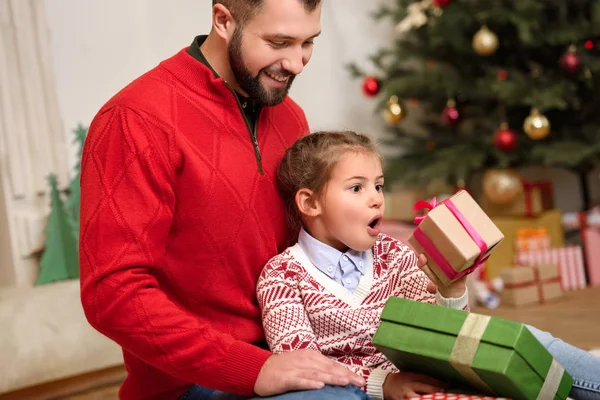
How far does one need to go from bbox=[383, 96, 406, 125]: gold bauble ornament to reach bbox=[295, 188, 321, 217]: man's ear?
2441mm

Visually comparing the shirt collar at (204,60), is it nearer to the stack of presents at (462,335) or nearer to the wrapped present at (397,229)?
the stack of presents at (462,335)

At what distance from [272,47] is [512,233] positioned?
2617 mm

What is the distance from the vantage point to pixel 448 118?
3994 mm

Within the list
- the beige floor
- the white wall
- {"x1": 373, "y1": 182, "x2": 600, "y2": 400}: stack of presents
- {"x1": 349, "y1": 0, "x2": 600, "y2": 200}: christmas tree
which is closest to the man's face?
{"x1": 373, "y1": 182, "x2": 600, "y2": 400}: stack of presents

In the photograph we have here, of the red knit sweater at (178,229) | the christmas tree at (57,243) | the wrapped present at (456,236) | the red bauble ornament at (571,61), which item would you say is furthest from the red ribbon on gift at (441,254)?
the red bauble ornament at (571,61)

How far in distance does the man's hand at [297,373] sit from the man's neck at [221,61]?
565 millimetres

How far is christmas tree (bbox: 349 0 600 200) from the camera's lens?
3623 mm

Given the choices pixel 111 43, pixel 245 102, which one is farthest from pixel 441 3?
pixel 245 102

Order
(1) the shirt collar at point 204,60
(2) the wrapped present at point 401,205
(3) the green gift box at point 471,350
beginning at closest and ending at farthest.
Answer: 1. (3) the green gift box at point 471,350
2. (1) the shirt collar at point 204,60
3. (2) the wrapped present at point 401,205

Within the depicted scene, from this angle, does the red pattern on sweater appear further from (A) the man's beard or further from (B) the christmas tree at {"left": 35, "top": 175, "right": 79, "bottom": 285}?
(B) the christmas tree at {"left": 35, "top": 175, "right": 79, "bottom": 285}

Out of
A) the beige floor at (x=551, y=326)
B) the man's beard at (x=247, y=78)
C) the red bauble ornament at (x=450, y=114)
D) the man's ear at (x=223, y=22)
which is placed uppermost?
the man's ear at (x=223, y=22)

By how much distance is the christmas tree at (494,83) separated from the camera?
11.9ft

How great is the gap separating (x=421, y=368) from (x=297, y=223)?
43 centimetres

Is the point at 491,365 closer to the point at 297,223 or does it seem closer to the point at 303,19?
the point at 297,223
